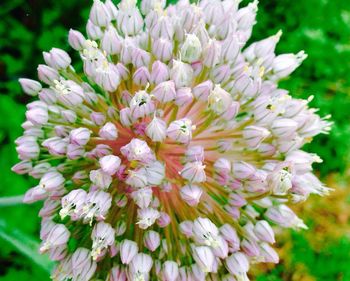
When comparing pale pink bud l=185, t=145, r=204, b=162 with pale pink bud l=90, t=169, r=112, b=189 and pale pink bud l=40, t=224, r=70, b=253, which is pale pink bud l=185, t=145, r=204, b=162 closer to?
pale pink bud l=90, t=169, r=112, b=189

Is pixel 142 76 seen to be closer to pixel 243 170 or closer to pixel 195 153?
pixel 195 153

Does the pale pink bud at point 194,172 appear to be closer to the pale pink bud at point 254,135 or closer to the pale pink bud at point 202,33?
the pale pink bud at point 254,135

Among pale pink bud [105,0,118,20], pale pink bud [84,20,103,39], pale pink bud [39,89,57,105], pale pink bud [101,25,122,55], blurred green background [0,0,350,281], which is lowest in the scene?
blurred green background [0,0,350,281]

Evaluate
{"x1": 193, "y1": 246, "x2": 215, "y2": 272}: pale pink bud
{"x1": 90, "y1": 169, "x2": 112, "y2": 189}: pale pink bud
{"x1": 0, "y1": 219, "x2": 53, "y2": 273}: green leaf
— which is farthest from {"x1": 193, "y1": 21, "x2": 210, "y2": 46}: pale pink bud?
{"x1": 0, "y1": 219, "x2": 53, "y2": 273}: green leaf

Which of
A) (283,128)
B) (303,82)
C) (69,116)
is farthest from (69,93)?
(303,82)

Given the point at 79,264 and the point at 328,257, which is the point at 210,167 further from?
the point at 328,257
